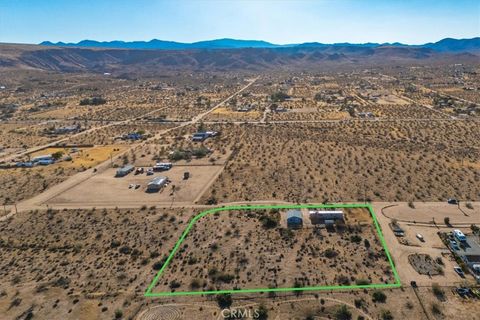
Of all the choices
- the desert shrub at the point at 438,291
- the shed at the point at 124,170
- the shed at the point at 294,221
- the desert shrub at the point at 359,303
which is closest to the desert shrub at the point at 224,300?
the desert shrub at the point at 359,303

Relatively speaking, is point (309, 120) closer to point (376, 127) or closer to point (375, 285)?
point (376, 127)

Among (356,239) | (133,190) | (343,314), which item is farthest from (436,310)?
(133,190)

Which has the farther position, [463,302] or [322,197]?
[322,197]

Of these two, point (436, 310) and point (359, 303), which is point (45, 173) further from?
point (436, 310)

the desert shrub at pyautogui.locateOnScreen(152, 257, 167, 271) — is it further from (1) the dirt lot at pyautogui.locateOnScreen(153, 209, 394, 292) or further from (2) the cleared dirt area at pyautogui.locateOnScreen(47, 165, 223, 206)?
(2) the cleared dirt area at pyautogui.locateOnScreen(47, 165, 223, 206)

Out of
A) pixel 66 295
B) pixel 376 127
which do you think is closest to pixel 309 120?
pixel 376 127

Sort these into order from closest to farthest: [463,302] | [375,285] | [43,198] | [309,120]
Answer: [463,302] < [375,285] < [43,198] < [309,120]

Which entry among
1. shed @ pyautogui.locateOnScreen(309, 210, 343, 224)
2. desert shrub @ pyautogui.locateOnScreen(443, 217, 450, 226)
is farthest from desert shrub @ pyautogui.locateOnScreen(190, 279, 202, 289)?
desert shrub @ pyautogui.locateOnScreen(443, 217, 450, 226)

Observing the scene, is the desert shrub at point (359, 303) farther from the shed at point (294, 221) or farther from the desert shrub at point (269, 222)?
the desert shrub at point (269, 222)
